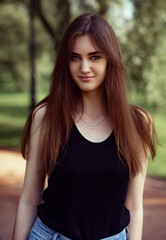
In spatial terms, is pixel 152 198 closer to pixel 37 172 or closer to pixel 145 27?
pixel 37 172

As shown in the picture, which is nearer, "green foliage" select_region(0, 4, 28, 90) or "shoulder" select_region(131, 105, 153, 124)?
"shoulder" select_region(131, 105, 153, 124)

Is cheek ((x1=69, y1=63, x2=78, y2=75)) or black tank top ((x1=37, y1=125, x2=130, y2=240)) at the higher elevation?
cheek ((x1=69, y1=63, x2=78, y2=75))

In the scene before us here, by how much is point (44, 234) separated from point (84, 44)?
2.74 ft

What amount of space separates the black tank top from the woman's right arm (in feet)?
0.37

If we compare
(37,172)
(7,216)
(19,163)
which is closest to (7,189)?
(7,216)

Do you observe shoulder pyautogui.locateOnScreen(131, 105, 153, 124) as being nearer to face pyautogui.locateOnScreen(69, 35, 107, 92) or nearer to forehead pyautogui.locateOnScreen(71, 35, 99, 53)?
face pyautogui.locateOnScreen(69, 35, 107, 92)

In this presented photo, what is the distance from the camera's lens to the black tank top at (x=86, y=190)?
5.61ft

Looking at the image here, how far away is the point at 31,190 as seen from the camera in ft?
6.14

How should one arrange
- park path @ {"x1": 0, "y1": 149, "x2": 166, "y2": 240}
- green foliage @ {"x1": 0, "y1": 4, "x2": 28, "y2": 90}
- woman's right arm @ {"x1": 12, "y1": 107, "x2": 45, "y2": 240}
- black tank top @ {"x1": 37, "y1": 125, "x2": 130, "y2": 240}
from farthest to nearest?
1. green foliage @ {"x1": 0, "y1": 4, "x2": 28, "y2": 90}
2. park path @ {"x1": 0, "y1": 149, "x2": 166, "y2": 240}
3. woman's right arm @ {"x1": 12, "y1": 107, "x2": 45, "y2": 240}
4. black tank top @ {"x1": 37, "y1": 125, "x2": 130, "y2": 240}

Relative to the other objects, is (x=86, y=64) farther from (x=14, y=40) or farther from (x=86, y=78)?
(x=14, y=40)

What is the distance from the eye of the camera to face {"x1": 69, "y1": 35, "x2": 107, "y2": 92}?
1.73 m

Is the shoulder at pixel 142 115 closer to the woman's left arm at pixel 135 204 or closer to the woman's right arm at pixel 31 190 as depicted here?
the woman's left arm at pixel 135 204

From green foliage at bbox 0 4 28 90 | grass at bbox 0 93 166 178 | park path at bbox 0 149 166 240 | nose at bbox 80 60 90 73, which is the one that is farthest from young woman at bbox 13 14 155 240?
green foliage at bbox 0 4 28 90

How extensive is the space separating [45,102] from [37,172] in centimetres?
32
